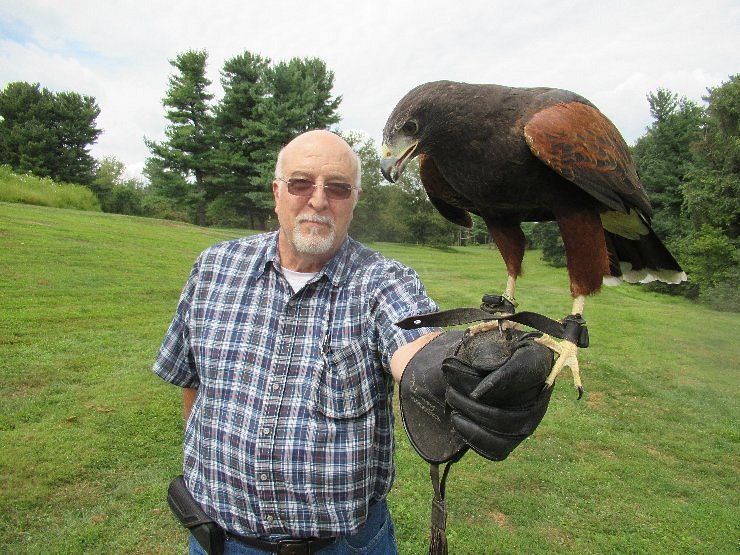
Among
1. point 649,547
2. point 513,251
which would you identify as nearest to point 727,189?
point 649,547

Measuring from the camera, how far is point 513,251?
235 centimetres

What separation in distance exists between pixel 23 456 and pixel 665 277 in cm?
479

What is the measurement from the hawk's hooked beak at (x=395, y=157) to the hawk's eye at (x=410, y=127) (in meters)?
0.04

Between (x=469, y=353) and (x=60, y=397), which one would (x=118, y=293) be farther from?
(x=469, y=353)

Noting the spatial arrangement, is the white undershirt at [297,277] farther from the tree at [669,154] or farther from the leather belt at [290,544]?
the tree at [669,154]

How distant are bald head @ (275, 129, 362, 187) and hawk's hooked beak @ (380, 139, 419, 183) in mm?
127

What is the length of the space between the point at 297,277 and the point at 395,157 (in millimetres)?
689

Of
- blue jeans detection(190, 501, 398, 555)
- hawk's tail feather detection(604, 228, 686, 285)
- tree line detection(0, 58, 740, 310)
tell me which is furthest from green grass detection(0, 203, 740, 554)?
tree line detection(0, 58, 740, 310)

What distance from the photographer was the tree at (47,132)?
31.7m

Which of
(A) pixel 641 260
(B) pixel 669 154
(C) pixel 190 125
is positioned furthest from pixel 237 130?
(A) pixel 641 260

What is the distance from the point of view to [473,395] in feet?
4.48

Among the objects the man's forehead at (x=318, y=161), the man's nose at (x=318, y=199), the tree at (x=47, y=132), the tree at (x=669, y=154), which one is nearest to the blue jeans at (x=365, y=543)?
the man's nose at (x=318, y=199)

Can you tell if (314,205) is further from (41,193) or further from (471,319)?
(41,193)

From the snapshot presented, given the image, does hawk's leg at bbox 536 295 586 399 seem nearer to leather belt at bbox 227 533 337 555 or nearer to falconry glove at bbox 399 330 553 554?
falconry glove at bbox 399 330 553 554
